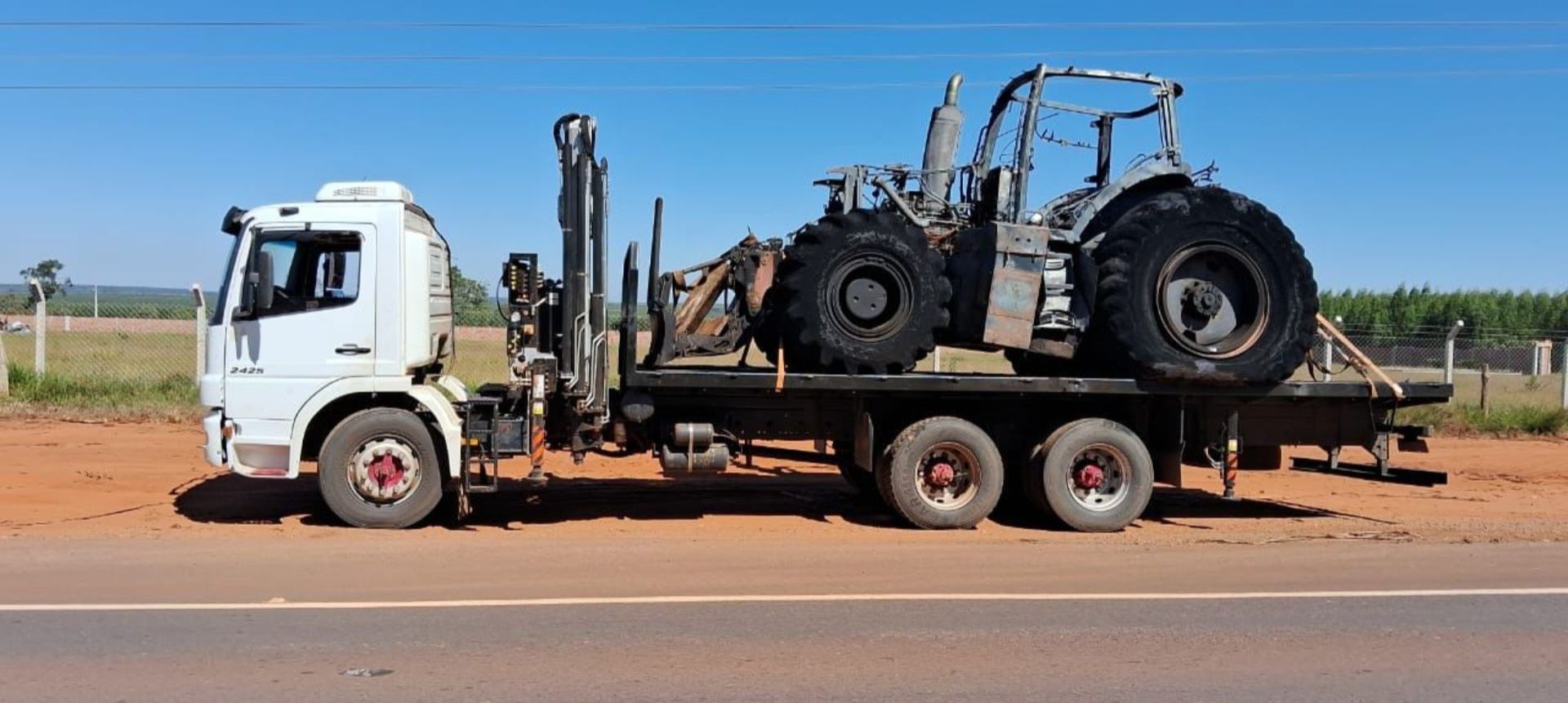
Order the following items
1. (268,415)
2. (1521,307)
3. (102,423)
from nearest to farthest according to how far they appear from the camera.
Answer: (268,415) < (102,423) < (1521,307)

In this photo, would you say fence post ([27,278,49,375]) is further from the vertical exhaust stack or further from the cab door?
the vertical exhaust stack

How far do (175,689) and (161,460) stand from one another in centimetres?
941

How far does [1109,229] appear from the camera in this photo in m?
10.6

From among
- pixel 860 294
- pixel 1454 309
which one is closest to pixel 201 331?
pixel 860 294

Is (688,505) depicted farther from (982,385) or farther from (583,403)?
(982,385)

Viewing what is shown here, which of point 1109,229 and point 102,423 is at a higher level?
point 1109,229

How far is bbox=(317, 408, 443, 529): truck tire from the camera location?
966 cm

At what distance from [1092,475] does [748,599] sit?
4.36m

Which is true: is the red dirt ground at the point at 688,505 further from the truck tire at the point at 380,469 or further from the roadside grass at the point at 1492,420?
the roadside grass at the point at 1492,420

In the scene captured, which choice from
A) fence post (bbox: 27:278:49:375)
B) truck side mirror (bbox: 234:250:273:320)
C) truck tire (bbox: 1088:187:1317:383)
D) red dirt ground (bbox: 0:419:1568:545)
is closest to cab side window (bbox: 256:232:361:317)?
truck side mirror (bbox: 234:250:273:320)

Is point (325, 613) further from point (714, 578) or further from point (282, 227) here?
point (282, 227)

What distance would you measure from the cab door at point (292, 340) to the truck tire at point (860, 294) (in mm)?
3303

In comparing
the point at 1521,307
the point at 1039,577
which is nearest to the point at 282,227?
the point at 1039,577

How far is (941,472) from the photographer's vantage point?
413 inches
